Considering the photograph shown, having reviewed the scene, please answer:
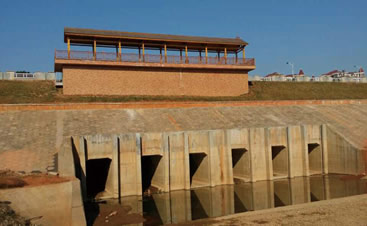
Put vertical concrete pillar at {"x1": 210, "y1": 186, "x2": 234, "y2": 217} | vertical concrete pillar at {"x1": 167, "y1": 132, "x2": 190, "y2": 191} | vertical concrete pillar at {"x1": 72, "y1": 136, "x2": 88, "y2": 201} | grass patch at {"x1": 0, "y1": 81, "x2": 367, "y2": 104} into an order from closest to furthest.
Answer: vertical concrete pillar at {"x1": 210, "y1": 186, "x2": 234, "y2": 217} < vertical concrete pillar at {"x1": 72, "y1": 136, "x2": 88, "y2": 201} < vertical concrete pillar at {"x1": 167, "y1": 132, "x2": 190, "y2": 191} < grass patch at {"x1": 0, "y1": 81, "x2": 367, "y2": 104}

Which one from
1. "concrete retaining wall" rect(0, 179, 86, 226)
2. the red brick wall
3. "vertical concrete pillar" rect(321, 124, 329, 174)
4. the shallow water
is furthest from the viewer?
the red brick wall

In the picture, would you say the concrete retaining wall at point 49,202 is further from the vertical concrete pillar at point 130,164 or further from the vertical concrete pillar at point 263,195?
the vertical concrete pillar at point 263,195

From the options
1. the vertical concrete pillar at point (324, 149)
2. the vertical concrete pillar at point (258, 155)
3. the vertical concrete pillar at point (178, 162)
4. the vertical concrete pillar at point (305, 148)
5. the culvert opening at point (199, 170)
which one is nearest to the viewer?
the vertical concrete pillar at point (178, 162)

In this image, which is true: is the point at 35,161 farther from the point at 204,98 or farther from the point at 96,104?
the point at 204,98

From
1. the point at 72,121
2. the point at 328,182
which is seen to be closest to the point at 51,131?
the point at 72,121

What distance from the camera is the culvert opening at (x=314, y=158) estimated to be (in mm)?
31156

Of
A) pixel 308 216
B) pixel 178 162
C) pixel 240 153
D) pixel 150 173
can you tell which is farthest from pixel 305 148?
pixel 150 173

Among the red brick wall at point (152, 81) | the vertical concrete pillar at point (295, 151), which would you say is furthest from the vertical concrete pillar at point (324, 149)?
the red brick wall at point (152, 81)

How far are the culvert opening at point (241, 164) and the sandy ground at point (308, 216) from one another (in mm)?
8026

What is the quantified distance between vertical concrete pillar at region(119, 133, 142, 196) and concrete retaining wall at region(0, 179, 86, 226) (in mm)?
7272

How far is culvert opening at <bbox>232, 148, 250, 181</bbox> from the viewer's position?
92.9 ft

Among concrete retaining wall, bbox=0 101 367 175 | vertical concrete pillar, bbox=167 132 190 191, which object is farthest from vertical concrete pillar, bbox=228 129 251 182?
vertical concrete pillar, bbox=167 132 190 191

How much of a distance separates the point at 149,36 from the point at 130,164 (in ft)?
61.9

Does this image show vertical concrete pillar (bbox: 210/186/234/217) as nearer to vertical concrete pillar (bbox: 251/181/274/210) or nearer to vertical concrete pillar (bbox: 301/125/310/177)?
vertical concrete pillar (bbox: 251/181/274/210)
